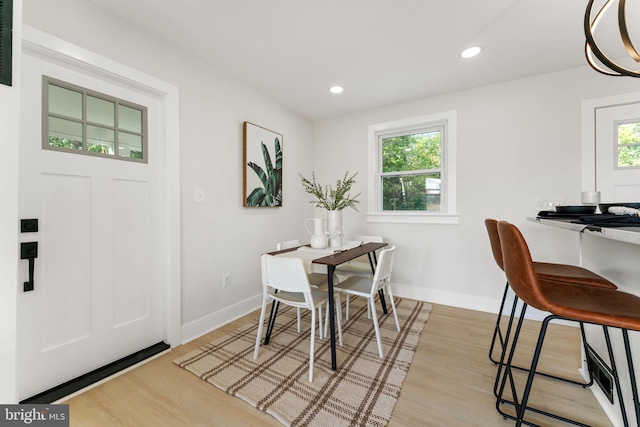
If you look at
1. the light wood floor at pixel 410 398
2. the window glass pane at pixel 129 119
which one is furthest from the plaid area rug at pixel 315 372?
the window glass pane at pixel 129 119

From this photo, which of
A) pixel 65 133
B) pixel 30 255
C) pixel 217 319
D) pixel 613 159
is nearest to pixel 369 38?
pixel 65 133

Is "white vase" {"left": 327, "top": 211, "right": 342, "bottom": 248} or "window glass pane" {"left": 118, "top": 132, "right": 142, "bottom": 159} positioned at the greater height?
"window glass pane" {"left": 118, "top": 132, "right": 142, "bottom": 159}

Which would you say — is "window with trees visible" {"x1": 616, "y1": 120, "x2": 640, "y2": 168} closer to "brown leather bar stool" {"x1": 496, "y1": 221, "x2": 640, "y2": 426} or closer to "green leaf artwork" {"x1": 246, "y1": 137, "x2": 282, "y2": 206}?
"brown leather bar stool" {"x1": 496, "y1": 221, "x2": 640, "y2": 426}

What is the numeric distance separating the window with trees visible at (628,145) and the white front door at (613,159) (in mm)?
16

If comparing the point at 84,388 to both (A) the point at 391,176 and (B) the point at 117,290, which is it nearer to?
(B) the point at 117,290

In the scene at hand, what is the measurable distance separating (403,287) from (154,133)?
9.83ft

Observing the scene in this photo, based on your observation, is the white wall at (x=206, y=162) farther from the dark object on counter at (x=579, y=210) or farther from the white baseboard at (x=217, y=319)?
the dark object on counter at (x=579, y=210)

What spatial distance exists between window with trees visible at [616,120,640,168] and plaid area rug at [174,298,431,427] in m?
2.20

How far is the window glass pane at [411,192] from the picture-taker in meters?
3.04

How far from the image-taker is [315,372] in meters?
1.71

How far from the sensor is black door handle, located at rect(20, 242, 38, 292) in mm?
1371

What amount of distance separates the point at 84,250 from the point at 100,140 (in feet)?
2.37

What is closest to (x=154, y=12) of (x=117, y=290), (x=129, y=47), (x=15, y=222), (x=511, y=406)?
(x=129, y=47)

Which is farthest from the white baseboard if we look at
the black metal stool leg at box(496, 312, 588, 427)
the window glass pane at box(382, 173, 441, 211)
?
the black metal stool leg at box(496, 312, 588, 427)
